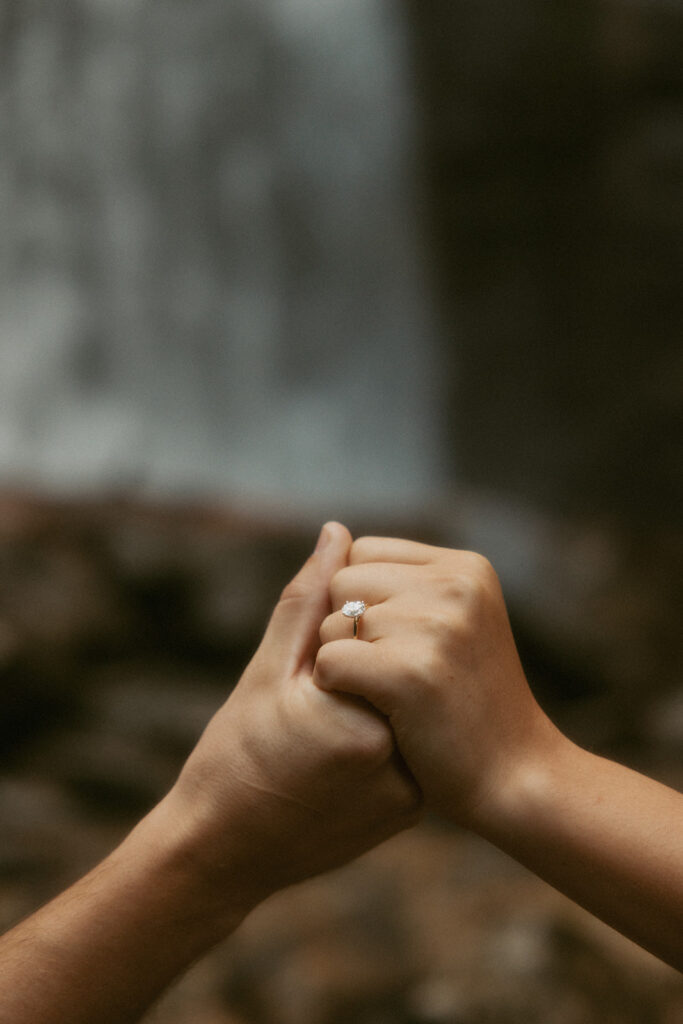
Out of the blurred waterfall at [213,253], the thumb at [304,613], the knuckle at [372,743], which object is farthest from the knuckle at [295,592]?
the blurred waterfall at [213,253]

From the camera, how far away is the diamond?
55cm

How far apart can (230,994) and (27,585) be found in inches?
25.9

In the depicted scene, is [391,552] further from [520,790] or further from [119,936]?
[119,936]

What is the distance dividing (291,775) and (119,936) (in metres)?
0.16

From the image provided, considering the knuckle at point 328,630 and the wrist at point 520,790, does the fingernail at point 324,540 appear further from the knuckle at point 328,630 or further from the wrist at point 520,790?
the wrist at point 520,790

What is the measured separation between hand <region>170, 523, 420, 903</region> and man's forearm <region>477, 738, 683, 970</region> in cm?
8

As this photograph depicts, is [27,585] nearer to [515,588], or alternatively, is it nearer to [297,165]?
[515,588]

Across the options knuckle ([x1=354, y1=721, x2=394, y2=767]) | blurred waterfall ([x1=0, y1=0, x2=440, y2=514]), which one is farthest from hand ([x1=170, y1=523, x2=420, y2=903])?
blurred waterfall ([x1=0, y1=0, x2=440, y2=514])

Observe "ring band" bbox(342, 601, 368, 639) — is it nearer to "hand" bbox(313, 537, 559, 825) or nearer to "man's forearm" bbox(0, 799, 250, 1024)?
"hand" bbox(313, 537, 559, 825)

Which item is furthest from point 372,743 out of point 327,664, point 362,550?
point 362,550

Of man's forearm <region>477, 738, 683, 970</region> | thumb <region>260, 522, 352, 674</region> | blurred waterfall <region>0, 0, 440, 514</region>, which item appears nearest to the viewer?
man's forearm <region>477, 738, 683, 970</region>

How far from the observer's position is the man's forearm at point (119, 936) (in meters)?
0.52

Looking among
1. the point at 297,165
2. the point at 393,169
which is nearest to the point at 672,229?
the point at 393,169

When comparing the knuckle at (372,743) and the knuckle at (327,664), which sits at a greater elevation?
the knuckle at (327,664)
